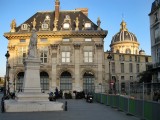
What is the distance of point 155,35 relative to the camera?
45500 millimetres

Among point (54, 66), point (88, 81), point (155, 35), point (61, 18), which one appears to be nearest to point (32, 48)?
point (54, 66)

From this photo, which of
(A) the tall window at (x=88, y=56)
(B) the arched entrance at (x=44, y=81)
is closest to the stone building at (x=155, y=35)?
(A) the tall window at (x=88, y=56)

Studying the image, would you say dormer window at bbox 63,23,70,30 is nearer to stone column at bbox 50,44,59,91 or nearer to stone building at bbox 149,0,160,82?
stone column at bbox 50,44,59,91

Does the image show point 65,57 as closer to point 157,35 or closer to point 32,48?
point 157,35

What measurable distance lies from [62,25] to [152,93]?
38.4 m

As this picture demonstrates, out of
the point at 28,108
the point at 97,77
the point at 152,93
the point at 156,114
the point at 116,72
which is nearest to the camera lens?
the point at 156,114

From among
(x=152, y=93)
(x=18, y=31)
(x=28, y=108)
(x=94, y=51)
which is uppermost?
(x=18, y=31)

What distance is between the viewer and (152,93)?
14445 mm

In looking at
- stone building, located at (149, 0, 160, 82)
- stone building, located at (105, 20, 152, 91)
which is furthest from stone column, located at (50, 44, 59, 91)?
stone building, located at (105, 20, 152, 91)

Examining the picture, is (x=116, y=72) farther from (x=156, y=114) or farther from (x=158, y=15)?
(x=156, y=114)

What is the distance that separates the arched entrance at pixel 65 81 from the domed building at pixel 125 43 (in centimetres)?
5982

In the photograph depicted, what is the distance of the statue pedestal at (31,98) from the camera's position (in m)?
18.5

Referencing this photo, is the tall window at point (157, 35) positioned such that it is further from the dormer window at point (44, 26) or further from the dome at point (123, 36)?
the dome at point (123, 36)

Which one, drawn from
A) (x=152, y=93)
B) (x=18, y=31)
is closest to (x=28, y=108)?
(x=152, y=93)
